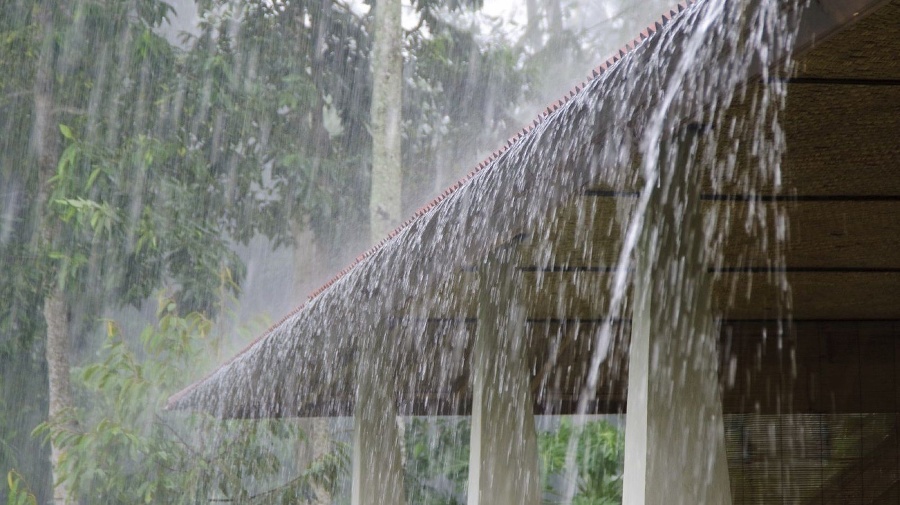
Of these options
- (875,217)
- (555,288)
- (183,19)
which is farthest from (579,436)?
(183,19)

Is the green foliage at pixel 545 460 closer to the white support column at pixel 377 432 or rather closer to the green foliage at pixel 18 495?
the white support column at pixel 377 432

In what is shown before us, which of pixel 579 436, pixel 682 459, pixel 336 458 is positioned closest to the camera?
pixel 682 459

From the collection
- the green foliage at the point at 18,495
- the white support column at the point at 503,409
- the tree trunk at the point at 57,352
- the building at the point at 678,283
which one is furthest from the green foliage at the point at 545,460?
the tree trunk at the point at 57,352

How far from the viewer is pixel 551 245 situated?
3230mm

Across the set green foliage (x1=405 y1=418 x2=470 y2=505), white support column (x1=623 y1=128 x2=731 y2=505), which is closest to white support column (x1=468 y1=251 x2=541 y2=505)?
white support column (x1=623 y1=128 x2=731 y2=505)

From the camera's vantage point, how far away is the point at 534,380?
5.12 m

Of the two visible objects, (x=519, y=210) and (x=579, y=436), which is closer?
(x=519, y=210)

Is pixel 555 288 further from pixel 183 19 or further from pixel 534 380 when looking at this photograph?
pixel 183 19

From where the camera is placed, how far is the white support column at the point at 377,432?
16.0 feet

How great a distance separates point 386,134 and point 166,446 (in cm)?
442

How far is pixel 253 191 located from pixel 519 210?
14.4 m

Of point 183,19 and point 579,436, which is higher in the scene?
point 183,19

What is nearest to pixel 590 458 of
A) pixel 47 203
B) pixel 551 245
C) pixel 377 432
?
pixel 377 432

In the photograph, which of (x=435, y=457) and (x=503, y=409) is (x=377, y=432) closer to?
(x=503, y=409)
